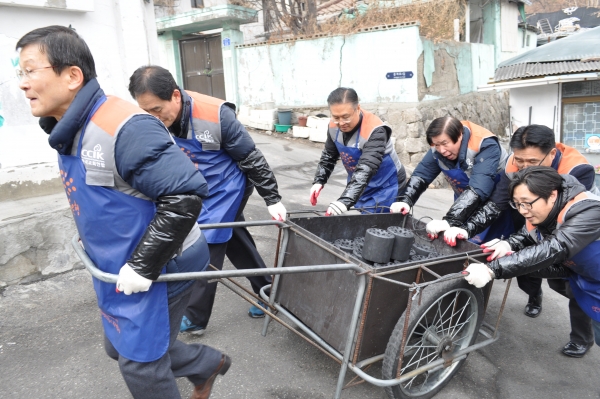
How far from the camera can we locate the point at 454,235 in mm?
2828

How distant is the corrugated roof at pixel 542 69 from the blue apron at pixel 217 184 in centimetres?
421

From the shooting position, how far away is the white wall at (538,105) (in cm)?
582

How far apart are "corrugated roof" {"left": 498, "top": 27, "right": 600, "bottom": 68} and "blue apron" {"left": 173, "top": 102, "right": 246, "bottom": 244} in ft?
14.6

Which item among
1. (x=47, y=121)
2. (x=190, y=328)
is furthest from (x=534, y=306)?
(x=47, y=121)

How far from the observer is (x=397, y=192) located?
373cm

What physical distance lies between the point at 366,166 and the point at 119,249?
2.01 meters

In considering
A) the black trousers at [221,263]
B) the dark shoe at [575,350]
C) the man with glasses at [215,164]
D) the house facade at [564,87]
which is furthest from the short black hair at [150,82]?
the house facade at [564,87]

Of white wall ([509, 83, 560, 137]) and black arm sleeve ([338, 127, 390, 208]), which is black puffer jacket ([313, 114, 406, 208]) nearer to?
black arm sleeve ([338, 127, 390, 208])

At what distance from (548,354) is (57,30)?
10.8ft

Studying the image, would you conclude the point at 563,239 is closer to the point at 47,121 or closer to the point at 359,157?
the point at 359,157

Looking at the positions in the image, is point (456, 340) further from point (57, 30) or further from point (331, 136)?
point (57, 30)

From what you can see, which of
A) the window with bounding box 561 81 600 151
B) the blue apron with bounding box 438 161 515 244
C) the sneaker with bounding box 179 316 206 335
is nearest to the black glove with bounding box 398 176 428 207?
the blue apron with bounding box 438 161 515 244

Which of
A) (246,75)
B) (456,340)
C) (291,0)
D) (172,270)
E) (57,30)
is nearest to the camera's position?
(57,30)

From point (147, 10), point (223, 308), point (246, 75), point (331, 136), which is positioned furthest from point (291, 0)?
point (223, 308)
